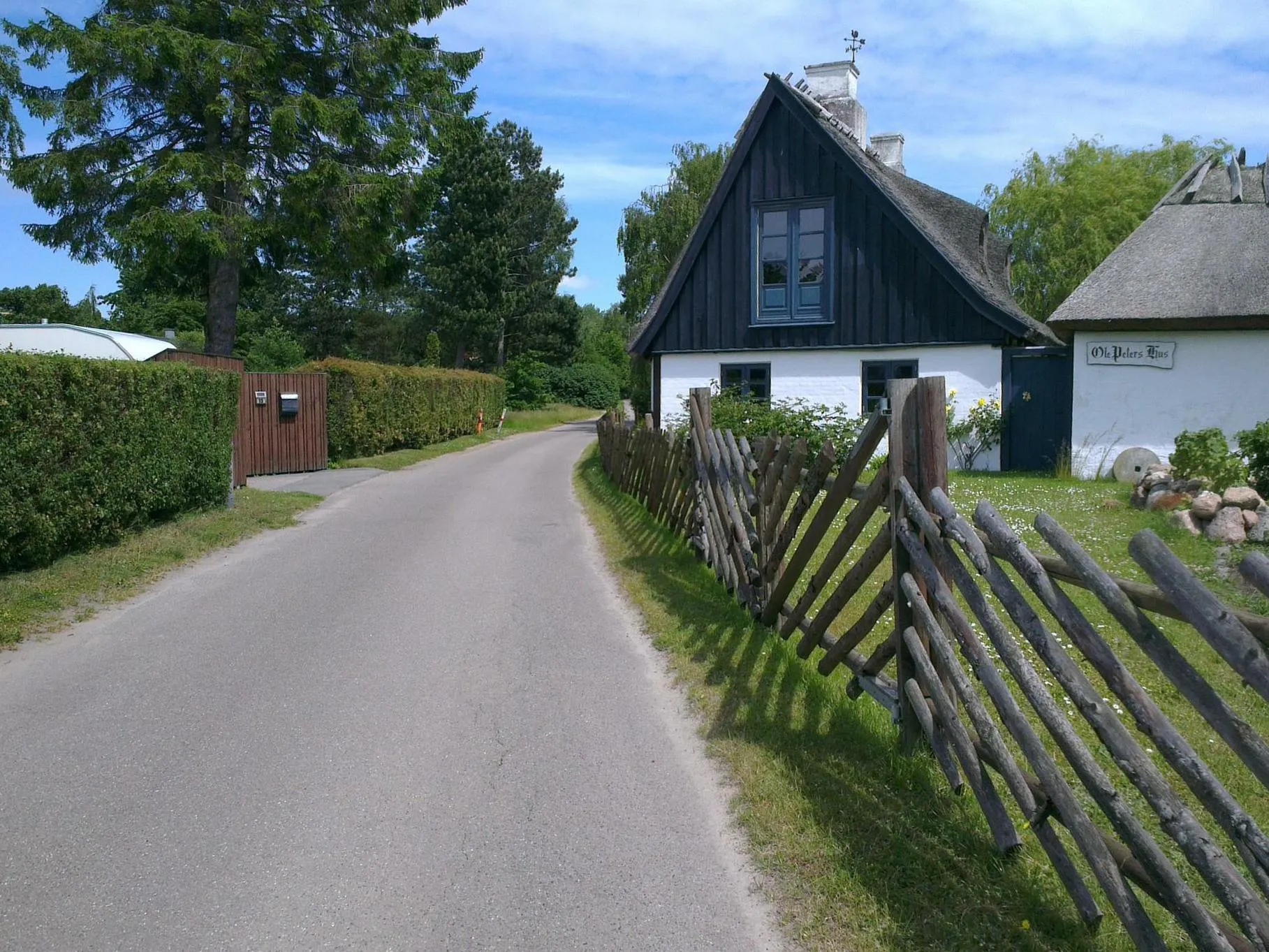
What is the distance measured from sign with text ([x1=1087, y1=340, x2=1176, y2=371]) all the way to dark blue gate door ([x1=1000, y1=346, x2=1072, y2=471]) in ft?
3.99

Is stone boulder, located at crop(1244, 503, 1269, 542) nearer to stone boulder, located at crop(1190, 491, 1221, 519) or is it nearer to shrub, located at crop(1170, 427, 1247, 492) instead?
stone boulder, located at crop(1190, 491, 1221, 519)

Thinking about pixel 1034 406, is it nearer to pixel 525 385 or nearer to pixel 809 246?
pixel 809 246

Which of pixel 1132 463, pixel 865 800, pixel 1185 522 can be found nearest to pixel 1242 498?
pixel 1185 522

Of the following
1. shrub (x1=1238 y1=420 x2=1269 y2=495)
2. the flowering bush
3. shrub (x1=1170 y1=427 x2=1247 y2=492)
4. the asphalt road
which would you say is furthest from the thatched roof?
the asphalt road

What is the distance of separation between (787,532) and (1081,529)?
5974 millimetres

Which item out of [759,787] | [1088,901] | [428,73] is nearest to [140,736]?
[759,787]

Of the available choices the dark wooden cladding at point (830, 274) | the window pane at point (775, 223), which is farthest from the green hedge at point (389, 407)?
the window pane at point (775, 223)

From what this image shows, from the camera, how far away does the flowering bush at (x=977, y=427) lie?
65.3 feet

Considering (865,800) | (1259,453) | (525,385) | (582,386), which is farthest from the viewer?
(582,386)

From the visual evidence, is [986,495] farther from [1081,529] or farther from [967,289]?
[967,289]

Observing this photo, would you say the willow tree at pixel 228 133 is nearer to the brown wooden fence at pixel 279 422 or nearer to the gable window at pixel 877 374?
the brown wooden fence at pixel 279 422

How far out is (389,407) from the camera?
1064 inches

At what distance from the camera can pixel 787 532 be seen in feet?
23.3

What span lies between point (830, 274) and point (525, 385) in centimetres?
3571
